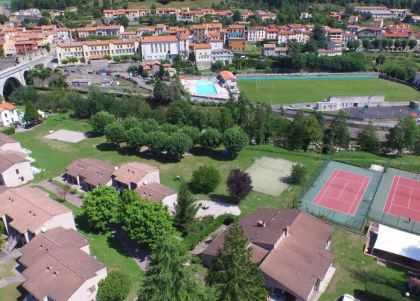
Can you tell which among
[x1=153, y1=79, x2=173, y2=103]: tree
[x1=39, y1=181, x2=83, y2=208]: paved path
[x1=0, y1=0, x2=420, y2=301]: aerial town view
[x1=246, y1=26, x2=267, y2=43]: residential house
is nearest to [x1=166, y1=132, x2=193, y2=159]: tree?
[x1=0, y1=0, x2=420, y2=301]: aerial town view

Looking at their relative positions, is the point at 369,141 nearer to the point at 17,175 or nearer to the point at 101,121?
the point at 101,121

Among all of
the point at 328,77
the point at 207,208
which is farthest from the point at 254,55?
the point at 207,208

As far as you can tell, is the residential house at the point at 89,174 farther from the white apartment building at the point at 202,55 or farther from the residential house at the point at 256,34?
the residential house at the point at 256,34

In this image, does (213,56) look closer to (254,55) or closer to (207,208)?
(254,55)

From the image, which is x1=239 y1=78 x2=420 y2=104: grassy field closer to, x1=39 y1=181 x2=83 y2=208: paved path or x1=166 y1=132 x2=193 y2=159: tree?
x1=166 y1=132 x2=193 y2=159: tree

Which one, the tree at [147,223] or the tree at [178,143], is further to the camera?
the tree at [178,143]

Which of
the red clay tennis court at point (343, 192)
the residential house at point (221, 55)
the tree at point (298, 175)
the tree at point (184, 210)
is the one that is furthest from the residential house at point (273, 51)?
the tree at point (184, 210)
